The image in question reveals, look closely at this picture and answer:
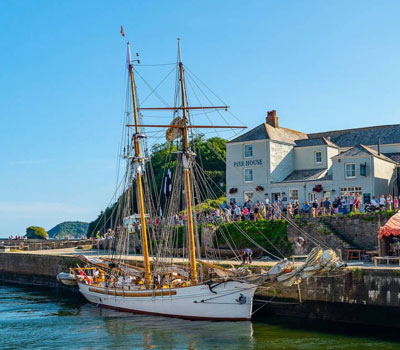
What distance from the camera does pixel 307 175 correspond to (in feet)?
152

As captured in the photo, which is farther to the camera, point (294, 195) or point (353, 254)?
point (294, 195)

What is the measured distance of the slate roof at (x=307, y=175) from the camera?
44.8m

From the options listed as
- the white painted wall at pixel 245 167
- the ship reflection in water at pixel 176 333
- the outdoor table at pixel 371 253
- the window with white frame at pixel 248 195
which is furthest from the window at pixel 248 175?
the ship reflection in water at pixel 176 333

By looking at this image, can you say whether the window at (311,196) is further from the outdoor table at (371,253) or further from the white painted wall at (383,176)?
the outdoor table at (371,253)

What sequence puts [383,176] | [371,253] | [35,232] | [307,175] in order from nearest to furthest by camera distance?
[371,253]
[383,176]
[307,175]
[35,232]

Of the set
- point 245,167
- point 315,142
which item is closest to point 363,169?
point 315,142

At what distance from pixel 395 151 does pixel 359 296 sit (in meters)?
25.2

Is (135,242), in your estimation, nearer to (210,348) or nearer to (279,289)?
(279,289)

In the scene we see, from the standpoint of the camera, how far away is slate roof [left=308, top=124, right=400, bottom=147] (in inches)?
1893

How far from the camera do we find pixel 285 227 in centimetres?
3550

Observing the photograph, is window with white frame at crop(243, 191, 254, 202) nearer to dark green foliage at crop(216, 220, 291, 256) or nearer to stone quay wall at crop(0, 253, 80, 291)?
dark green foliage at crop(216, 220, 291, 256)

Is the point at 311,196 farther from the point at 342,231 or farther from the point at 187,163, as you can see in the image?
the point at 187,163

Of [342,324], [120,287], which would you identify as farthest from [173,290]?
[342,324]

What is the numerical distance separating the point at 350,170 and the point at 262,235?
31.8ft
